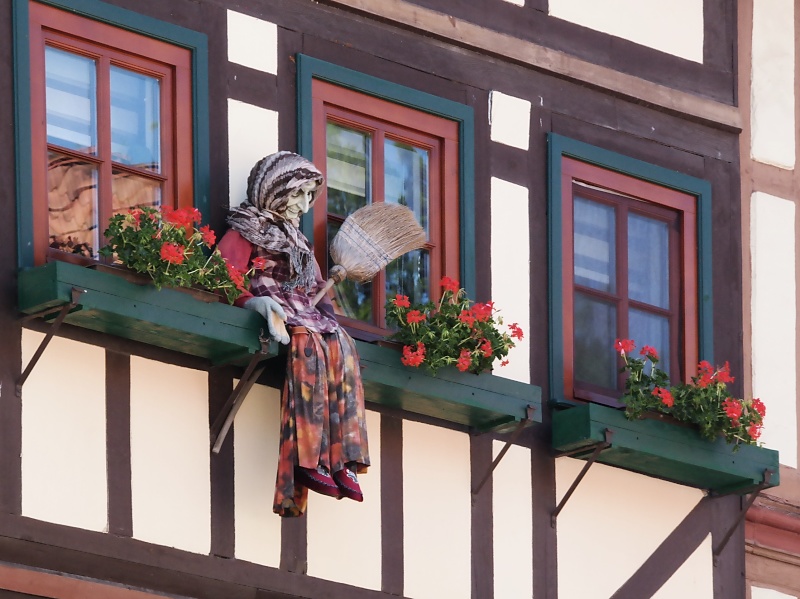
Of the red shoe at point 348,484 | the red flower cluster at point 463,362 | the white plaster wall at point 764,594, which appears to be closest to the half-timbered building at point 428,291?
the white plaster wall at point 764,594

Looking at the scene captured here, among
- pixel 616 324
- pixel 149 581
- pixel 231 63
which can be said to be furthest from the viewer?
pixel 616 324

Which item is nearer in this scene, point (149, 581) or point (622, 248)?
point (149, 581)

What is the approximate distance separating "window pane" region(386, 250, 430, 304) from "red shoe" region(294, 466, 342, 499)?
136 centimetres

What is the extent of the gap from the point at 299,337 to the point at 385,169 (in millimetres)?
1500

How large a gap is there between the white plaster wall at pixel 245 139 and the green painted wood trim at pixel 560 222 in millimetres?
1668

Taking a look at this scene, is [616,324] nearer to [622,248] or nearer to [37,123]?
[622,248]

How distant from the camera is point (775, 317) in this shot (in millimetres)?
15828

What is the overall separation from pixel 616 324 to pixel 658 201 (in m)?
0.70

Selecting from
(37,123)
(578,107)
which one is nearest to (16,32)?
(37,123)

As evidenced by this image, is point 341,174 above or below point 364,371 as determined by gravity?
above

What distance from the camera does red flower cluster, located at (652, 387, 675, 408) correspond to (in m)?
14.4

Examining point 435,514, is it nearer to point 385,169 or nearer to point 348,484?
point 348,484

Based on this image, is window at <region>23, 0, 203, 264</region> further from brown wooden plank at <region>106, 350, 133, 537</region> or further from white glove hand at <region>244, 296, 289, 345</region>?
white glove hand at <region>244, 296, 289, 345</region>

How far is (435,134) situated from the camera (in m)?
14.7
